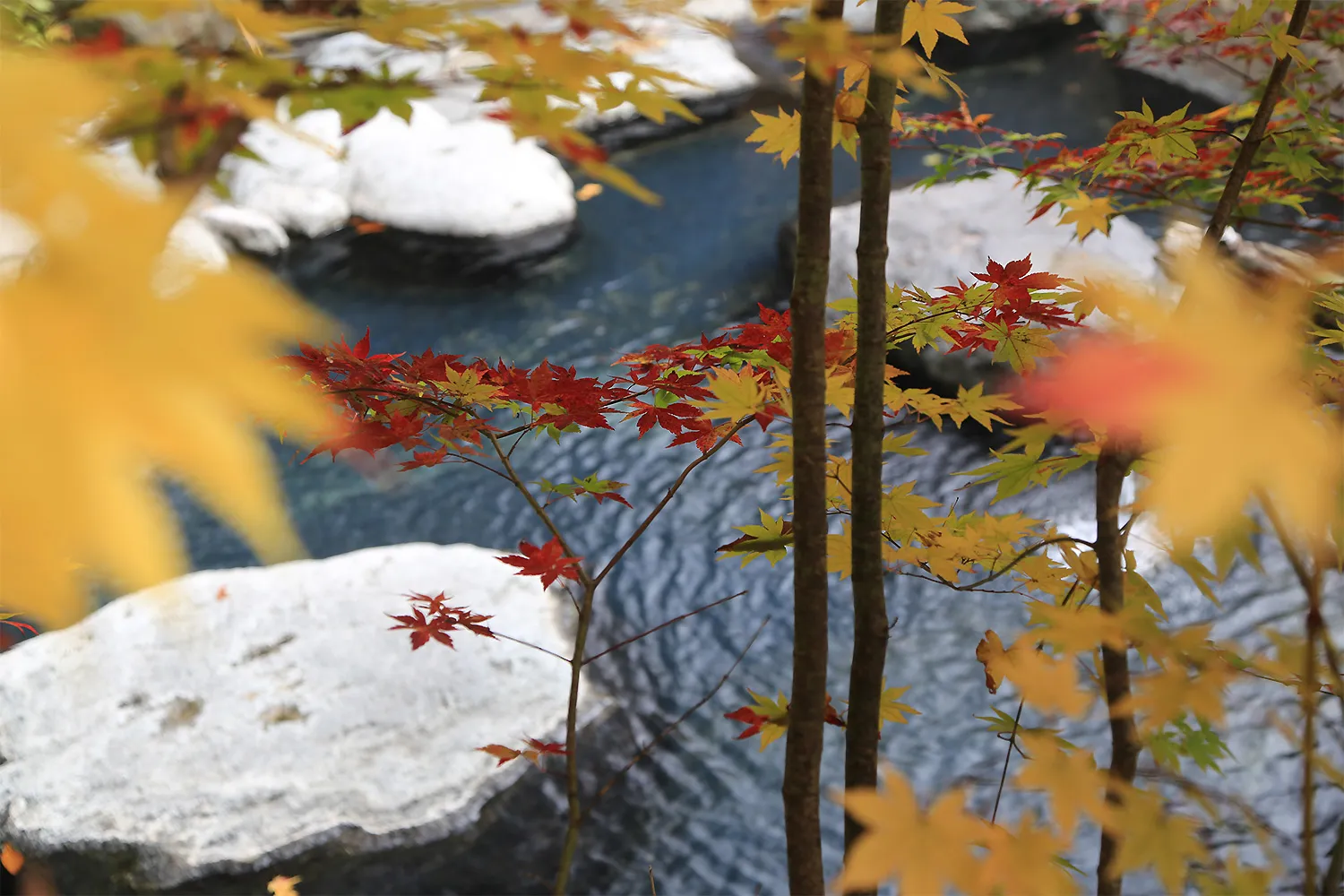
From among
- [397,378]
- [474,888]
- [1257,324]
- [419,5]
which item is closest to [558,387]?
[397,378]

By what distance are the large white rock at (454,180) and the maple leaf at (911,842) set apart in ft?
20.5

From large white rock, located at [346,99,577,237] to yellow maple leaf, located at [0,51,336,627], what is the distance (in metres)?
6.31

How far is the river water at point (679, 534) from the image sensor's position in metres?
2.82

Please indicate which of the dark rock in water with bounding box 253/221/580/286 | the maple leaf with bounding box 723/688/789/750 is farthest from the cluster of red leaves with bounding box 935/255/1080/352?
the dark rock in water with bounding box 253/221/580/286

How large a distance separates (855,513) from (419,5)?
74 centimetres

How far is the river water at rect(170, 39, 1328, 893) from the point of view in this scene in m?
2.82

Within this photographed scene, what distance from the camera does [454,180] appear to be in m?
6.67

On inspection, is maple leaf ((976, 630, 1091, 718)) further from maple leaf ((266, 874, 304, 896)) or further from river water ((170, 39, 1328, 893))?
maple leaf ((266, 874, 304, 896))

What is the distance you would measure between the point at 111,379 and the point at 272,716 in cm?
291

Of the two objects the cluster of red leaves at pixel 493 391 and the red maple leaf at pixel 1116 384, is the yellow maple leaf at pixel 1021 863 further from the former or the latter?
the cluster of red leaves at pixel 493 391

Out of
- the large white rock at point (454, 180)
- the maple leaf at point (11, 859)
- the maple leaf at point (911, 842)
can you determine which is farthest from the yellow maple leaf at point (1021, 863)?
the large white rock at point (454, 180)

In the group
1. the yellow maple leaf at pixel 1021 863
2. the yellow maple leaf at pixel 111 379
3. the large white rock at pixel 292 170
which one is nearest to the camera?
the yellow maple leaf at pixel 111 379

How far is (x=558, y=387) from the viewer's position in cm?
139

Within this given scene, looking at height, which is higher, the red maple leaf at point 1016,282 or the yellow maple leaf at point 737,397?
the red maple leaf at point 1016,282
